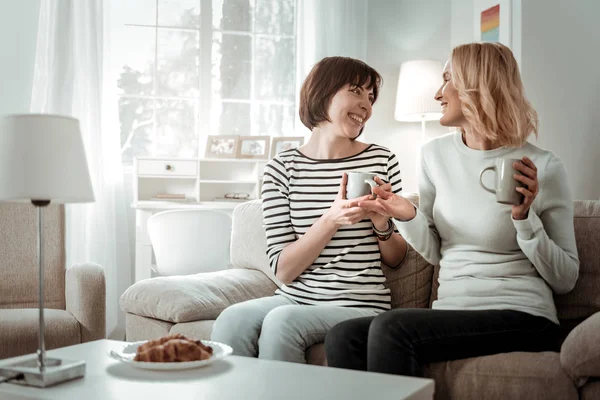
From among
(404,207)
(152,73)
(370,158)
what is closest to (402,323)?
(404,207)

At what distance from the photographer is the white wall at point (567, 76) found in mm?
3957

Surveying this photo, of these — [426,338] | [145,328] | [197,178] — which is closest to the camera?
[426,338]

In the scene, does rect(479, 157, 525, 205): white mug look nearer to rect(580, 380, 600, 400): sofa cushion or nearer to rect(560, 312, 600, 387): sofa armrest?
rect(560, 312, 600, 387): sofa armrest

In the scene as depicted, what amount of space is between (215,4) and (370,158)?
316 centimetres

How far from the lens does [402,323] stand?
166cm

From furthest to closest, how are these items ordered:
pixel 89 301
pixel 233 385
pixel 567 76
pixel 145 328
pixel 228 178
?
pixel 228 178, pixel 567 76, pixel 89 301, pixel 145 328, pixel 233 385

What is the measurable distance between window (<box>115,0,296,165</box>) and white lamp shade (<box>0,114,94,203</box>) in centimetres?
340

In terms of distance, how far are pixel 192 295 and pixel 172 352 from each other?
0.79 metres

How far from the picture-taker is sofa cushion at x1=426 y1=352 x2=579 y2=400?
159 cm

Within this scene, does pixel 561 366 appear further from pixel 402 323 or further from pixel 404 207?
pixel 404 207

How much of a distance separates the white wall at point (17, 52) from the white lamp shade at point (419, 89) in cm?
228

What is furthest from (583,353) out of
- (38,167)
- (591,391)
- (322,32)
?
(322,32)

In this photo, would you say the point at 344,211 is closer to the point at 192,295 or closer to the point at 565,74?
the point at 192,295

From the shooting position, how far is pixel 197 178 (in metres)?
4.44
